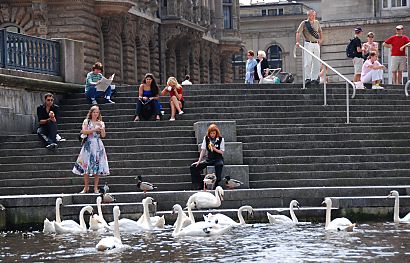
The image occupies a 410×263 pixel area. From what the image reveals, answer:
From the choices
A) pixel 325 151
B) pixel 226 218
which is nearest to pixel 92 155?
pixel 226 218

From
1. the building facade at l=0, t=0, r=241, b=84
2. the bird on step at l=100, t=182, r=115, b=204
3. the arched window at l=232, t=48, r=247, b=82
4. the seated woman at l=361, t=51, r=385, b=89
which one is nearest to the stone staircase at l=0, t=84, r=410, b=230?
the bird on step at l=100, t=182, r=115, b=204

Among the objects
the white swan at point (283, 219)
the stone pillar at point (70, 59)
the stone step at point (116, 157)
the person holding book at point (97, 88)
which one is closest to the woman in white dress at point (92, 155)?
the stone step at point (116, 157)

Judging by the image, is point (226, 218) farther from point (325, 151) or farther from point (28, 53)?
point (28, 53)

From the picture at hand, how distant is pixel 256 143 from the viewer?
24.4m

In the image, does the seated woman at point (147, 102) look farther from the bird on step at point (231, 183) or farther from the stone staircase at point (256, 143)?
the bird on step at point (231, 183)

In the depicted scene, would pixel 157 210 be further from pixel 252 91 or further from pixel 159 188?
pixel 252 91

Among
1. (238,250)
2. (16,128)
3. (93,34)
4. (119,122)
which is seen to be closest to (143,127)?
(119,122)

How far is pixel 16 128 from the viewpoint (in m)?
27.0

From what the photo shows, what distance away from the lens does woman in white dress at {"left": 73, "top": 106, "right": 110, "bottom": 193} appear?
2208cm

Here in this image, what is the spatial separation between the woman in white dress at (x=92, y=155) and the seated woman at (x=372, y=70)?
11.7 meters

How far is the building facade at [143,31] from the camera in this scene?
45594mm

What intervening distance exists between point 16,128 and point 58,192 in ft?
15.4

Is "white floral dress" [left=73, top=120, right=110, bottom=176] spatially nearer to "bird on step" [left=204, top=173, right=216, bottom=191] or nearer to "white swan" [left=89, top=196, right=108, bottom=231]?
"bird on step" [left=204, top=173, right=216, bottom=191]

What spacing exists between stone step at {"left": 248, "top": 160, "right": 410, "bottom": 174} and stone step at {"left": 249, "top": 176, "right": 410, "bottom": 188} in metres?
0.49
